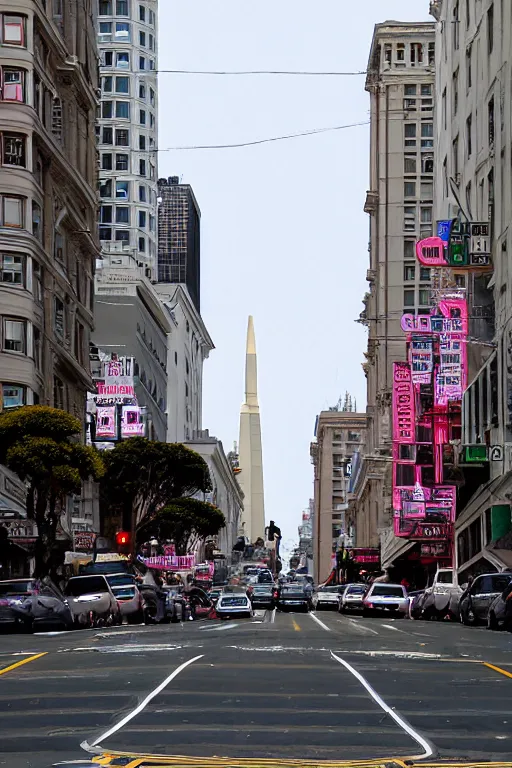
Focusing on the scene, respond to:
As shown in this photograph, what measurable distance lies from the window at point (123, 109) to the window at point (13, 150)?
108 m

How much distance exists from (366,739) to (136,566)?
68.2 meters

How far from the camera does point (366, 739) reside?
46.4 feet

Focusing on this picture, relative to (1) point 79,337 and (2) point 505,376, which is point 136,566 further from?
(2) point 505,376

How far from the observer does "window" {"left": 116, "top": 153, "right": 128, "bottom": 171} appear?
175 m

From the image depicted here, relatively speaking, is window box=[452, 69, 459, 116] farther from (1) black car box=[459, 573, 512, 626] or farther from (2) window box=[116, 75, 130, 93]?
(2) window box=[116, 75, 130, 93]

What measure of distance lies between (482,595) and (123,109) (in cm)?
13646

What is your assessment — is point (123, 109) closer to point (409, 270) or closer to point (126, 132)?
point (126, 132)

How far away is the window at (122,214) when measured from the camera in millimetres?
174000

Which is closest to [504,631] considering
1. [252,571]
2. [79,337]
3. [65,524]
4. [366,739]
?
[366,739]

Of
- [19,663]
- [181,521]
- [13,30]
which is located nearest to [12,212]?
[13,30]

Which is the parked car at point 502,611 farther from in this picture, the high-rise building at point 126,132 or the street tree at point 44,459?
the high-rise building at point 126,132

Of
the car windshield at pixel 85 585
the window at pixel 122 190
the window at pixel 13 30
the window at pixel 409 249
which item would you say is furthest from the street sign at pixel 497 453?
the window at pixel 122 190

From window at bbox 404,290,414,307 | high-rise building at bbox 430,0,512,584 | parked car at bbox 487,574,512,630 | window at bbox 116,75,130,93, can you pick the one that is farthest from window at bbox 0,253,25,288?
window at bbox 116,75,130,93

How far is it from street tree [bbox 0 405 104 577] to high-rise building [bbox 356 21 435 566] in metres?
87.0
